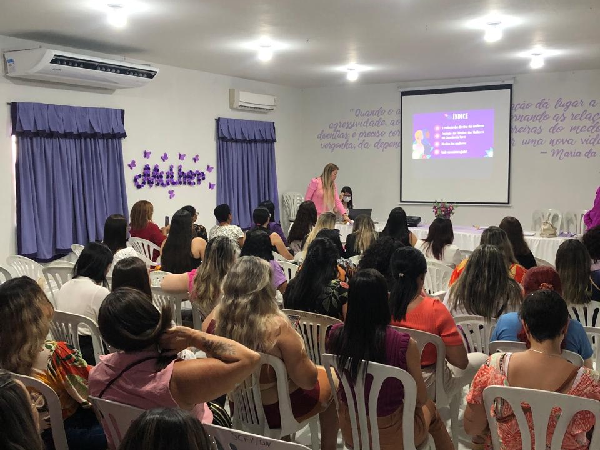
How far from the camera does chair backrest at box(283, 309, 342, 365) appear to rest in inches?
118

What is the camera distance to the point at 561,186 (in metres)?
8.83

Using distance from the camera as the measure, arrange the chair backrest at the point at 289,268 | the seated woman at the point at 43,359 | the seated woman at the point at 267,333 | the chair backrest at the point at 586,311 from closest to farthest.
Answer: the seated woman at the point at 43,359 → the seated woman at the point at 267,333 → the chair backrest at the point at 586,311 → the chair backrest at the point at 289,268

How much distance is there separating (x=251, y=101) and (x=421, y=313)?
6.81m

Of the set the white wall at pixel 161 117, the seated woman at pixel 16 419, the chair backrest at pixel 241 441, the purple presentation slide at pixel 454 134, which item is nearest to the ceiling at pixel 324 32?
the white wall at pixel 161 117

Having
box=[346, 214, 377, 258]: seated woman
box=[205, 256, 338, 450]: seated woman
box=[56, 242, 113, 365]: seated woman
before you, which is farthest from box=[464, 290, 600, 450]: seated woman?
box=[346, 214, 377, 258]: seated woman

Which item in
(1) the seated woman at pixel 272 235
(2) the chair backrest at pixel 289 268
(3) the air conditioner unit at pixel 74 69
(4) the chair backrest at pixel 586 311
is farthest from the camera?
(3) the air conditioner unit at pixel 74 69

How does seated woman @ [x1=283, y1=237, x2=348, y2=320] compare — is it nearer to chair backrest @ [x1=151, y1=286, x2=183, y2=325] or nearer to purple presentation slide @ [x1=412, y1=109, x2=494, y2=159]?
chair backrest @ [x1=151, y1=286, x2=183, y2=325]

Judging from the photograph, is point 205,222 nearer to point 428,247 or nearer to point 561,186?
point 428,247

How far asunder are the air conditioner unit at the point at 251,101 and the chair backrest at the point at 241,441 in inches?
298

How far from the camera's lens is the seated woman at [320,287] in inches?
125

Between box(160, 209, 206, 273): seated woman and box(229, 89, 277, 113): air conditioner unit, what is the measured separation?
444 centimetres

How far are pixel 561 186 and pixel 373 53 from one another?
11.8ft

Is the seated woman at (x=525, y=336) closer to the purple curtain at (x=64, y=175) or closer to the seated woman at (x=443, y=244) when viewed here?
the seated woman at (x=443, y=244)

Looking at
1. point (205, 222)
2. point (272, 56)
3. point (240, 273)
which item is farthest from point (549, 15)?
point (205, 222)
